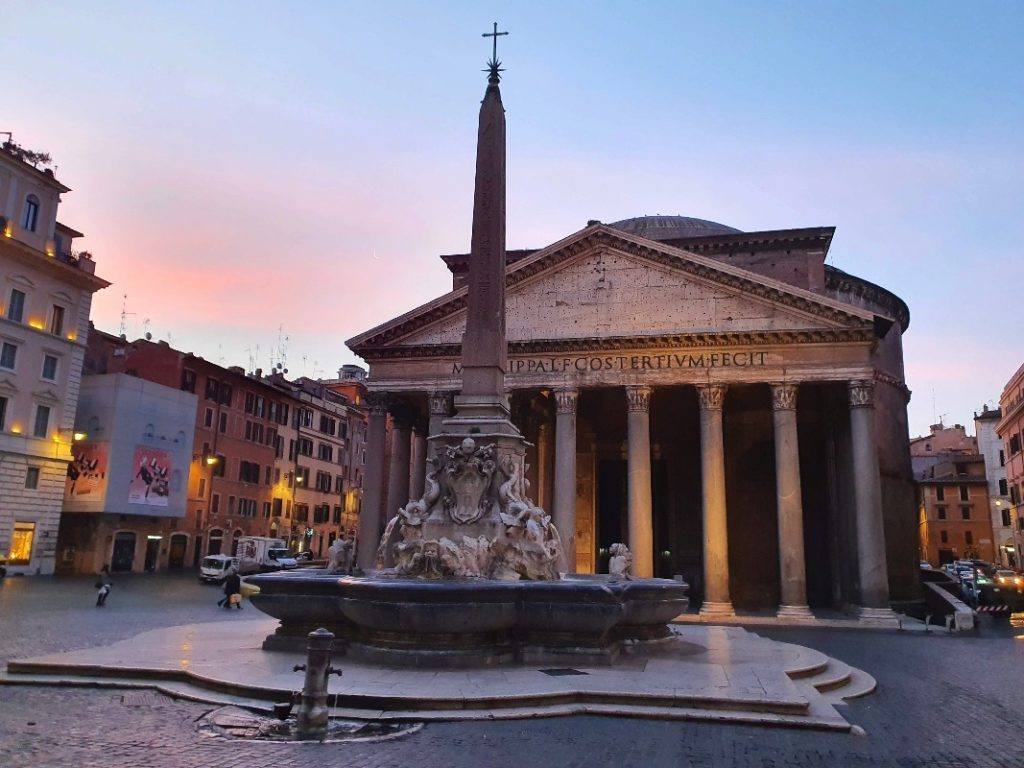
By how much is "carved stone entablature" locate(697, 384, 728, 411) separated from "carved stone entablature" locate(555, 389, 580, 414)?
4039 mm

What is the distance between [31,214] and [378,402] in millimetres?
16175

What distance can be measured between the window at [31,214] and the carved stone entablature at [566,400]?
21.8 m

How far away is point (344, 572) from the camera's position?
11875 mm

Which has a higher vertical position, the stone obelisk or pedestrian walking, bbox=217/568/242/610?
the stone obelisk

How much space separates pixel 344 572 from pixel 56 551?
28582mm

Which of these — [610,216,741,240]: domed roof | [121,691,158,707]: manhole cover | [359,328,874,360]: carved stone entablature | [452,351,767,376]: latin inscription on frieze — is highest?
[610,216,741,240]: domed roof

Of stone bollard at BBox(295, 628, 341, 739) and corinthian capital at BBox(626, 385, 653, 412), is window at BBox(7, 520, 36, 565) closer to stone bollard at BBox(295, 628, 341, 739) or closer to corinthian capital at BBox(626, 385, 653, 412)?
corinthian capital at BBox(626, 385, 653, 412)

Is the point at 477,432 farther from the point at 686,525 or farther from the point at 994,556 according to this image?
the point at 994,556

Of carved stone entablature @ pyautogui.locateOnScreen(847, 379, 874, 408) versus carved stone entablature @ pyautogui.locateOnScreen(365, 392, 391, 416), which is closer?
carved stone entablature @ pyautogui.locateOnScreen(847, 379, 874, 408)

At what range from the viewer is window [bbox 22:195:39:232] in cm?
3153

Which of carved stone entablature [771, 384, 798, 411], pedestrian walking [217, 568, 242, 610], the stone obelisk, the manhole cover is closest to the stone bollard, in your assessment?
the manhole cover

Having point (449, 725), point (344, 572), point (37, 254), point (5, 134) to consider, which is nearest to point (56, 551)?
point (37, 254)

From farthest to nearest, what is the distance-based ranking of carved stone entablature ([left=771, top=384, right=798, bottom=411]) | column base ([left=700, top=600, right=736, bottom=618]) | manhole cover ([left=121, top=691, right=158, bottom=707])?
carved stone entablature ([left=771, top=384, right=798, bottom=411]), column base ([left=700, top=600, right=736, bottom=618]), manhole cover ([left=121, top=691, right=158, bottom=707])

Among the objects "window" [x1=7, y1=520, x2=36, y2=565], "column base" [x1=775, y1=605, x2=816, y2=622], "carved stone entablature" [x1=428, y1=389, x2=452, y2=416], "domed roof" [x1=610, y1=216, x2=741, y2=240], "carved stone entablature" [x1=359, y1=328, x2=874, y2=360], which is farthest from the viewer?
"domed roof" [x1=610, y1=216, x2=741, y2=240]
